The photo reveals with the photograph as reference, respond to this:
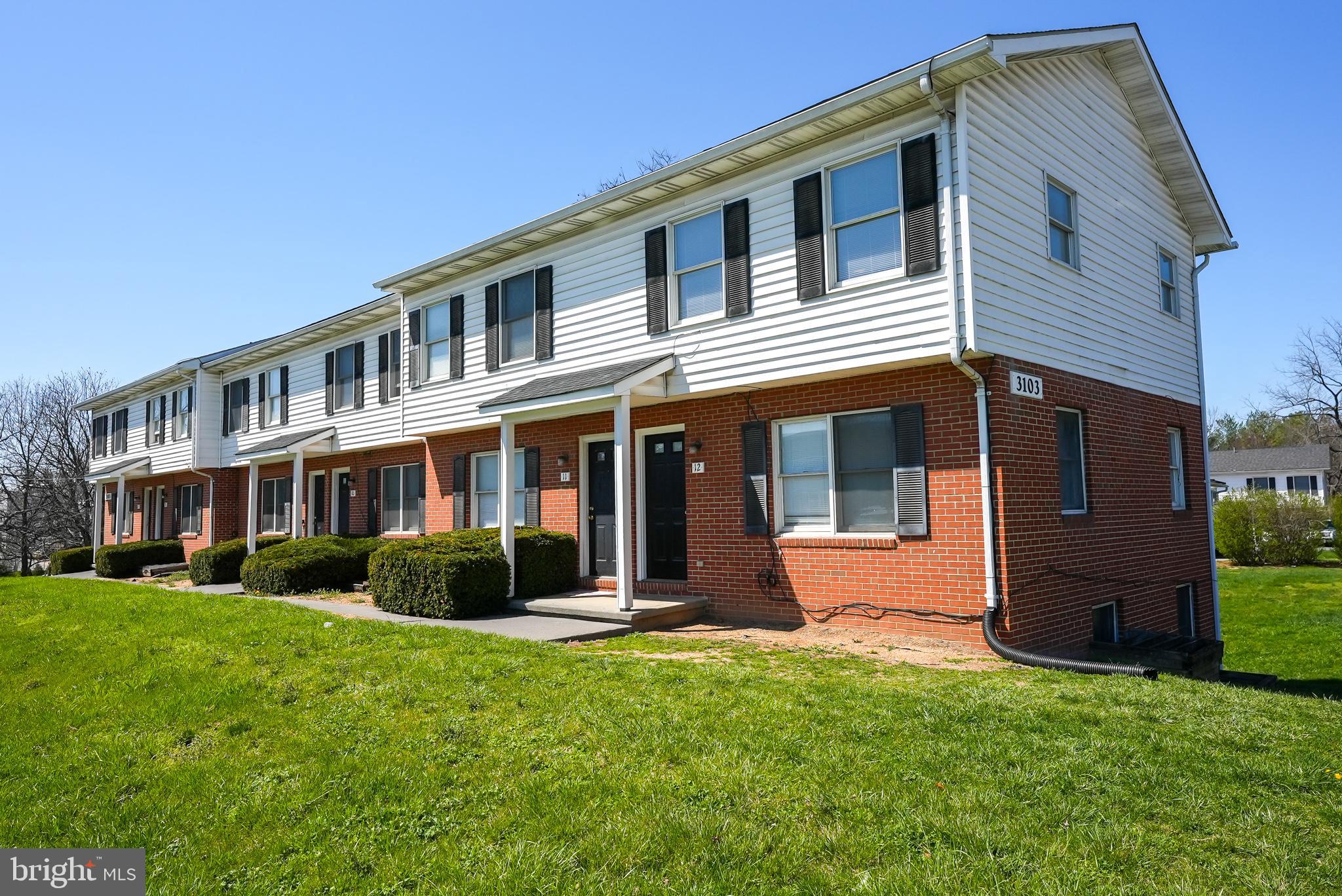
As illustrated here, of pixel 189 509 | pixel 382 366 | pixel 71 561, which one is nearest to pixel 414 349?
pixel 382 366

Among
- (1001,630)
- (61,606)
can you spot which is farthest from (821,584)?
(61,606)

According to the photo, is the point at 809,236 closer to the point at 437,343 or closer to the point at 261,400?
the point at 437,343

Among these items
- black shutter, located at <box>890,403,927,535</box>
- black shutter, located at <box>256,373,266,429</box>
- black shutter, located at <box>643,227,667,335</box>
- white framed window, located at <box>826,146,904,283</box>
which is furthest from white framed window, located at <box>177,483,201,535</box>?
black shutter, located at <box>890,403,927,535</box>

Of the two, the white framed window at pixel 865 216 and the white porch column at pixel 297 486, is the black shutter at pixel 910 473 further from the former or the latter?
the white porch column at pixel 297 486

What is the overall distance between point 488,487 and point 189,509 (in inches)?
636

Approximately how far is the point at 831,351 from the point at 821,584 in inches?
109

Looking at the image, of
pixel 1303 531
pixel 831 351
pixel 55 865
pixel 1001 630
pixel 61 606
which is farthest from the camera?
pixel 1303 531

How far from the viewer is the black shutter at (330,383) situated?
64.3 ft

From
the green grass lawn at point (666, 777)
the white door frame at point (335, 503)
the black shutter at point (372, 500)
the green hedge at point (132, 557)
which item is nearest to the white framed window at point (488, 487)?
the black shutter at point (372, 500)

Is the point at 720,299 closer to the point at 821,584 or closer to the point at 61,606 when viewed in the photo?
the point at 821,584

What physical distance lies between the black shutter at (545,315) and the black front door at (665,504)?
7.48 ft

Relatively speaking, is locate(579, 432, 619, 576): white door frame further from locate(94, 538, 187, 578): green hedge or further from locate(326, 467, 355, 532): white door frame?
locate(94, 538, 187, 578): green hedge

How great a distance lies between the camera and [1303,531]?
1059 inches

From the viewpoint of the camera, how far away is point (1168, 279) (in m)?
13.6
